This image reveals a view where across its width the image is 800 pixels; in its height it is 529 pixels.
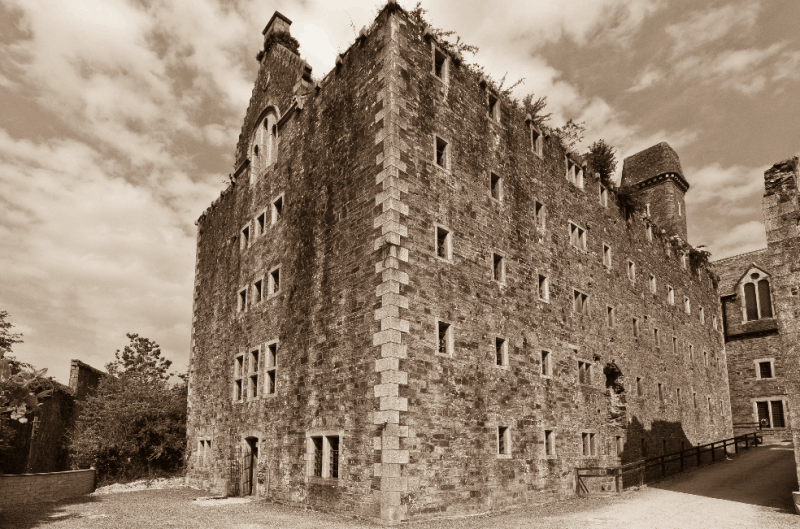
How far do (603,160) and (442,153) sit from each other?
1236cm

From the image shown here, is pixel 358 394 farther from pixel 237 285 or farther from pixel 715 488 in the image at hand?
pixel 715 488

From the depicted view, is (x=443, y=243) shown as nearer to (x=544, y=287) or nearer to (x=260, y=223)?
(x=544, y=287)

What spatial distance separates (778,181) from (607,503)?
1011 centimetres

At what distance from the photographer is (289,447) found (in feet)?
56.9

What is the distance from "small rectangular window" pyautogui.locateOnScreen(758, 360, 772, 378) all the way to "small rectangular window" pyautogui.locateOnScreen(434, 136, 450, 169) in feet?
105

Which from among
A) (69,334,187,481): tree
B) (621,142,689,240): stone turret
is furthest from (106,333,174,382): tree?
(621,142,689,240): stone turret

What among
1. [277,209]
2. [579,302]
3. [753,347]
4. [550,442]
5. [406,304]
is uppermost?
[277,209]

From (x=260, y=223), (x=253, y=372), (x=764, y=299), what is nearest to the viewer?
(x=253, y=372)

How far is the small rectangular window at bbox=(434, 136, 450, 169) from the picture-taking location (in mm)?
17312

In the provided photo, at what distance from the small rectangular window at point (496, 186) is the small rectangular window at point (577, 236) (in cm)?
497

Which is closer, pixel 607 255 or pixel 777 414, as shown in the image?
pixel 607 255

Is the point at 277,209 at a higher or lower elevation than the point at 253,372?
higher

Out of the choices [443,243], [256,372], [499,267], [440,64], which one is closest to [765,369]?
[499,267]

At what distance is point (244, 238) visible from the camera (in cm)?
2356
